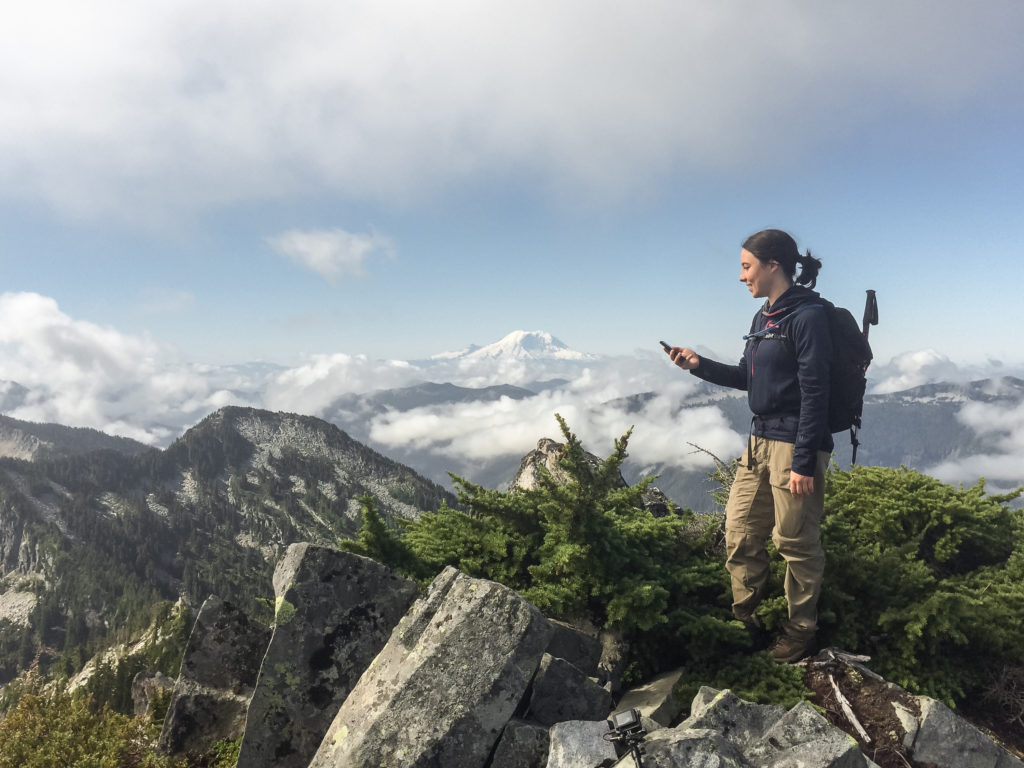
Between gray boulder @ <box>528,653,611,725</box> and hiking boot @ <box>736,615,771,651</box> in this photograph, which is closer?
gray boulder @ <box>528,653,611,725</box>

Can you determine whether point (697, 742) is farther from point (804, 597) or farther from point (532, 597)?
point (804, 597)

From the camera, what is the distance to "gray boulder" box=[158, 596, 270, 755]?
7.51 metres

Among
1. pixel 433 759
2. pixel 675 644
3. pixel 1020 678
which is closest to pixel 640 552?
pixel 675 644

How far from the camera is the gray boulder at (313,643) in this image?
21.4 feet

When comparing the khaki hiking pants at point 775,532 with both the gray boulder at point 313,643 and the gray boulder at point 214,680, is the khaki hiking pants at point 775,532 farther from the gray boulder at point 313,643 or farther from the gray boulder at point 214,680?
the gray boulder at point 214,680

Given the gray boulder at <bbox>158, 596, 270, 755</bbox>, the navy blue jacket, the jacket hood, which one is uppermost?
the jacket hood

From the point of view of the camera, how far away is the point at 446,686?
226 inches

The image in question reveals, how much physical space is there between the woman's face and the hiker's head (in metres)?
0.04

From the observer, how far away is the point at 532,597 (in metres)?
7.66

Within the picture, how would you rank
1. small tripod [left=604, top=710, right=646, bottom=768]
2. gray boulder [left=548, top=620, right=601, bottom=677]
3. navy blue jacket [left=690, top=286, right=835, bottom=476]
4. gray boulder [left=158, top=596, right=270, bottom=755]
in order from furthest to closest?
gray boulder [left=548, top=620, right=601, bottom=677] < gray boulder [left=158, top=596, right=270, bottom=755] < navy blue jacket [left=690, top=286, right=835, bottom=476] < small tripod [left=604, top=710, right=646, bottom=768]

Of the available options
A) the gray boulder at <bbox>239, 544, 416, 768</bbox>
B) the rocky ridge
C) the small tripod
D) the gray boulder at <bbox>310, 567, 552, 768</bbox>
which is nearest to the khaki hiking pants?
the rocky ridge

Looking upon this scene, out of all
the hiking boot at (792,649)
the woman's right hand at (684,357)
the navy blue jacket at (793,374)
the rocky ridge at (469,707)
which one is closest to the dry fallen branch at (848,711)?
the rocky ridge at (469,707)

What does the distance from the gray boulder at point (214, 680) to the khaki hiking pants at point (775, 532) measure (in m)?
7.49

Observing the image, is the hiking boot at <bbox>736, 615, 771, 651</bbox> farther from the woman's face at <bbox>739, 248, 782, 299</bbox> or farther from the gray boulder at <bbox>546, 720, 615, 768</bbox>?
the woman's face at <bbox>739, 248, 782, 299</bbox>
